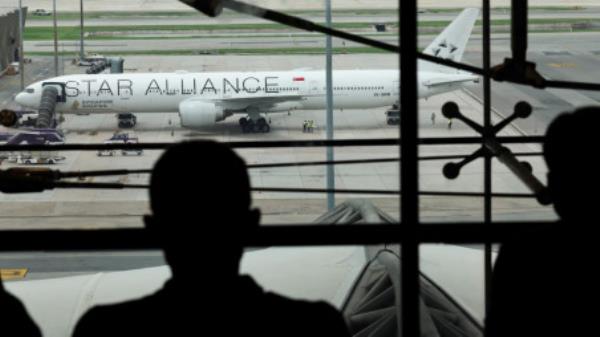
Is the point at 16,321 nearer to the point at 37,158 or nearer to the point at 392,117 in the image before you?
the point at 37,158

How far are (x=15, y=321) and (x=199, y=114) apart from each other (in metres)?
33.1

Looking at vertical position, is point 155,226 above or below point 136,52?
below

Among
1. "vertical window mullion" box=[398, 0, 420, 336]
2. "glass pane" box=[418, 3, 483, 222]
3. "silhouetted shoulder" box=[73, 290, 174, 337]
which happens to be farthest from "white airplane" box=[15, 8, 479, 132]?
"silhouetted shoulder" box=[73, 290, 174, 337]

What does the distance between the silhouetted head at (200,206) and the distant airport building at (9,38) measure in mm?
42375

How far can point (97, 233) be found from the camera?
2068 mm

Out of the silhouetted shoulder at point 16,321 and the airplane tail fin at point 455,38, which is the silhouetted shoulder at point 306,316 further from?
the airplane tail fin at point 455,38

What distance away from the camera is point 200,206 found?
174cm

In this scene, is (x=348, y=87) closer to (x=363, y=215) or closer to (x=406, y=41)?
(x=363, y=215)

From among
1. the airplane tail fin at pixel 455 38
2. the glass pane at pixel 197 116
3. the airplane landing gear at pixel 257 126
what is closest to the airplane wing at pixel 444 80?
the glass pane at pixel 197 116

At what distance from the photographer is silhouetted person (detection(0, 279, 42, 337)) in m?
1.82

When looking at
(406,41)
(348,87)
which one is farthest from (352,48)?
(406,41)

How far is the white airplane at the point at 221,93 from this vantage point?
35.2m

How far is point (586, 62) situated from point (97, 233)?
139 ft

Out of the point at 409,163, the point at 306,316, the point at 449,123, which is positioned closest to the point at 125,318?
the point at 306,316
